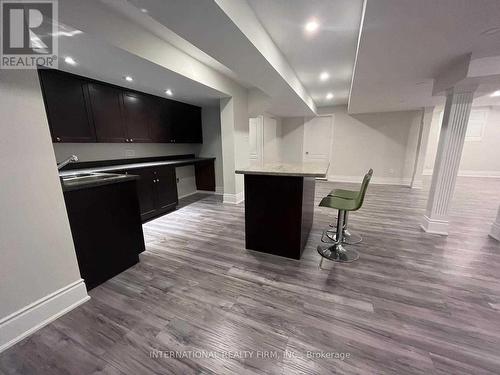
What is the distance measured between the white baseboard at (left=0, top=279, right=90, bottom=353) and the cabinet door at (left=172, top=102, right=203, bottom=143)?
10.8 feet

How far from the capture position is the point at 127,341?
1.32m

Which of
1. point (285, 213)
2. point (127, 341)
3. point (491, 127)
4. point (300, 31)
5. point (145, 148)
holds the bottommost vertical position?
point (127, 341)

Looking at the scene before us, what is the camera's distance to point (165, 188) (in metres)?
3.74

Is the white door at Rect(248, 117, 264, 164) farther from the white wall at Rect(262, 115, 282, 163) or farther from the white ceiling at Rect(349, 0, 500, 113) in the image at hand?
the white ceiling at Rect(349, 0, 500, 113)

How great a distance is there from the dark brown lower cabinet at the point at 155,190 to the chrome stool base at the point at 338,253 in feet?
9.28

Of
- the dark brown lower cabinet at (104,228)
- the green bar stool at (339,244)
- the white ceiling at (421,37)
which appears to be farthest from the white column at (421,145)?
the dark brown lower cabinet at (104,228)

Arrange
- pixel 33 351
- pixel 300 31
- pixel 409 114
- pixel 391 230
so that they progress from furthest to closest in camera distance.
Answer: pixel 409 114
pixel 391 230
pixel 300 31
pixel 33 351

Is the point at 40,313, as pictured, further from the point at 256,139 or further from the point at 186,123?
the point at 256,139

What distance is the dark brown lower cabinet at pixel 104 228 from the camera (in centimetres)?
167

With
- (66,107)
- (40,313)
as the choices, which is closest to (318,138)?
(66,107)

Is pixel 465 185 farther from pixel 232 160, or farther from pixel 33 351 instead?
pixel 33 351

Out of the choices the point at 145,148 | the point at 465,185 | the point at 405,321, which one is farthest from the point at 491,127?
the point at 145,148

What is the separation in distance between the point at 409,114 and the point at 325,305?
645 centimetres

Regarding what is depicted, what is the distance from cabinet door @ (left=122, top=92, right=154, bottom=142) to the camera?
3316 mm
